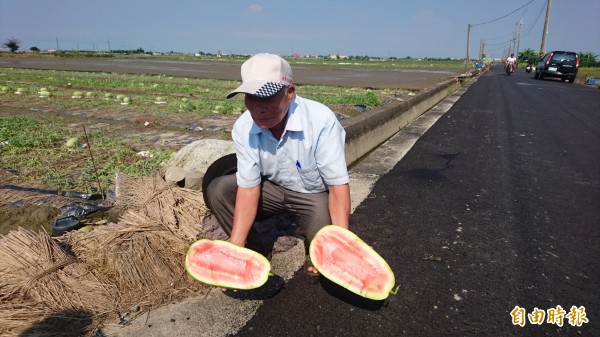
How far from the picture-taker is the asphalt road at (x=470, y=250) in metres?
1.97

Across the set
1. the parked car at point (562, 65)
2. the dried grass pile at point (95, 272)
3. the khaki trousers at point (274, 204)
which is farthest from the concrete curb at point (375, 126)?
the parked car at point (562, 65)

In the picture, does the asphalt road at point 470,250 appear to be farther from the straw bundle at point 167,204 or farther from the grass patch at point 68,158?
the grass patch at point 68,158

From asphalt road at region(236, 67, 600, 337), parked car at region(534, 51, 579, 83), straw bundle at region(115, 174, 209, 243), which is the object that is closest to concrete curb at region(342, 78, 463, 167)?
asphalt road at region(236, 67, 600, 337)

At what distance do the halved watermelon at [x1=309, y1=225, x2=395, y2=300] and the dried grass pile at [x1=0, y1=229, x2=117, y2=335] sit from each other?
1.21 m

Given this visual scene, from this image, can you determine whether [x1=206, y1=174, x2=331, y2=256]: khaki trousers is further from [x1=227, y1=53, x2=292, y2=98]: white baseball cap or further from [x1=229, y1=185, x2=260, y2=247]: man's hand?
[x1=227, y1=53, x2=292, y2=98]: white baseball cap

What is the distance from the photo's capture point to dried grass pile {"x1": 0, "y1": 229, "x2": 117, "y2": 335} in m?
1.89

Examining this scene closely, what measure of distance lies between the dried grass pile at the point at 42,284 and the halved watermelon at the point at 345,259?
1.21m

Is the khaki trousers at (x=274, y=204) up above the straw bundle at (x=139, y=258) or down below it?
above

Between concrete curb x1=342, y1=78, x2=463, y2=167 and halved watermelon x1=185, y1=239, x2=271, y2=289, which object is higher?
concrete curb x1=342, y1=78, x2=463, y2=167

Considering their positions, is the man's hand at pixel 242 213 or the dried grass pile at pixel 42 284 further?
the man's hand at pixel 242 213

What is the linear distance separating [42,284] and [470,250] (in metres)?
2.85

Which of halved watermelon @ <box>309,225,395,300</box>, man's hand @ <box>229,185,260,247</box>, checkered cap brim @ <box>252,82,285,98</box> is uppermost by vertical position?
checkered cap brim @ <box>252,82,285,98</box>

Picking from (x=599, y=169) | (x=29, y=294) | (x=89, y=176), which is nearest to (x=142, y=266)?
(x=29, y=294)

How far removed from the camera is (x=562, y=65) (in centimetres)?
2142
